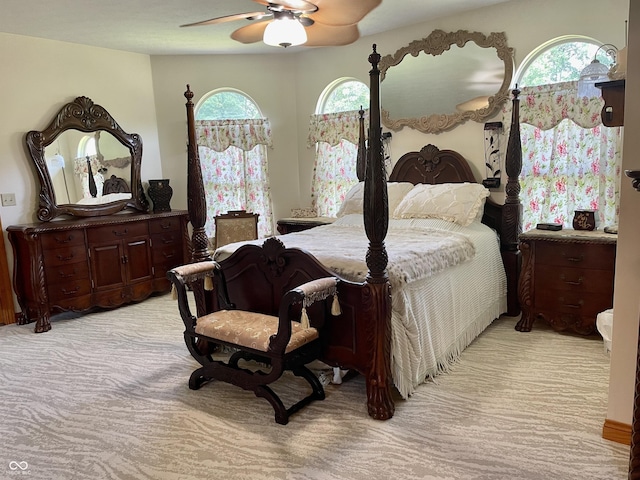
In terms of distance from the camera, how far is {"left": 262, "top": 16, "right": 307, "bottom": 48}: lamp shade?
2674 mm

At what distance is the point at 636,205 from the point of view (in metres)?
2.04

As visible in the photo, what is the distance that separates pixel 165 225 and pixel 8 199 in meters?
1.40

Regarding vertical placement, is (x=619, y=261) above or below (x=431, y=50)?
below

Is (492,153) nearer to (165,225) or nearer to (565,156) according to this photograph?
(565,156)

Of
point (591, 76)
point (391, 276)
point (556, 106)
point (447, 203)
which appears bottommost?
Result: point (391, 276)

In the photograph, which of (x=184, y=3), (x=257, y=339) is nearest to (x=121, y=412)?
(x=257, y=339)

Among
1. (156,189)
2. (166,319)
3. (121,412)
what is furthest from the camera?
(156,189)

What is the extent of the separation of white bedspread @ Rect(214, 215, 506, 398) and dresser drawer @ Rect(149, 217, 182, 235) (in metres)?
1.85

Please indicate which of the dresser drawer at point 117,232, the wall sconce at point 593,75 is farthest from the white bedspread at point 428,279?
the dresser drawer at point 117,232

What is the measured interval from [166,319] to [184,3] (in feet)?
8.66

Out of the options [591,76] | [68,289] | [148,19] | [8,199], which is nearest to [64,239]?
[68,289]

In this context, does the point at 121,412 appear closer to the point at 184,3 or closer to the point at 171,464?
the point at 171,464

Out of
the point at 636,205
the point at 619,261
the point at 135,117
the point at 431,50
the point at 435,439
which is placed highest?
the point at 431,50

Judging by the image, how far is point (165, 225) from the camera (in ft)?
16.3
